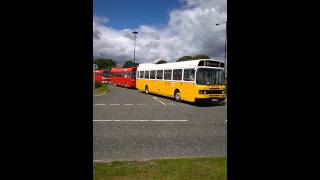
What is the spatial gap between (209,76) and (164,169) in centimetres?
1189

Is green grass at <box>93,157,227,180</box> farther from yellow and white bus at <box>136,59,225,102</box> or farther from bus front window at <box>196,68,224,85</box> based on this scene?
bus front window at <box>196,68,224,85</box>

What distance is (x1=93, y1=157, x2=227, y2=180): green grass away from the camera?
4.18m

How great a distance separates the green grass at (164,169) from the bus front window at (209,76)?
424 inches

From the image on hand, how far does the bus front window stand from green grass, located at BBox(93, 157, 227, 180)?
1077cm

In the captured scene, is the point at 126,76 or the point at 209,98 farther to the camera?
the point at 126,76

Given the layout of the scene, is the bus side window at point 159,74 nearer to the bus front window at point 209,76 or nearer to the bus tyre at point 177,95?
the bus tyre at point 177,95

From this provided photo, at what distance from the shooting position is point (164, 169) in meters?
4.53

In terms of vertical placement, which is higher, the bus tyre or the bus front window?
the bus front window

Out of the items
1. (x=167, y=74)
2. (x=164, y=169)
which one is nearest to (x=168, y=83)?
(x=167, y=74)

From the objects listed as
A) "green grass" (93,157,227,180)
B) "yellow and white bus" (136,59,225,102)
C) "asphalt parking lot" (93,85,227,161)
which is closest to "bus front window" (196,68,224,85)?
"yellow and white bus" (136,59,225,102)

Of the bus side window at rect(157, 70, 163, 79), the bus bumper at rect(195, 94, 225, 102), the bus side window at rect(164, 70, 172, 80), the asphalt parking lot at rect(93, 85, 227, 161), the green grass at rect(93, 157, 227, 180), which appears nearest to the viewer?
the green grass at rect(93, 157, 227, 180)

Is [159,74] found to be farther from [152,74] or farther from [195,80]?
[195,80]
